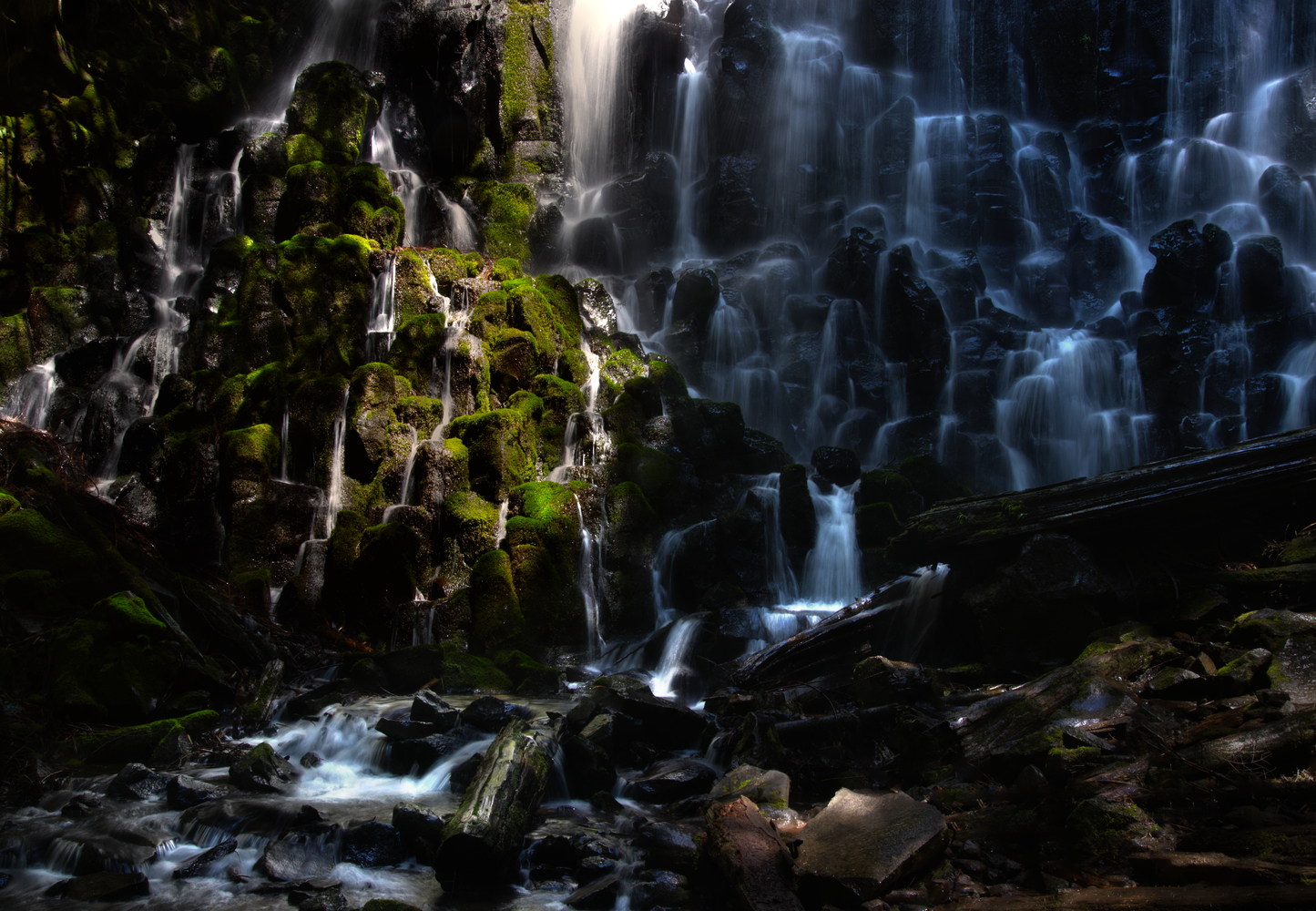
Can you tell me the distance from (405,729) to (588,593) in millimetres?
4914

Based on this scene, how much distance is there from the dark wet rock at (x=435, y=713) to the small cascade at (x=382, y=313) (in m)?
8.96

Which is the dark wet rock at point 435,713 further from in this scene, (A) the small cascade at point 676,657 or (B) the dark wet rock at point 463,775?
(A) the small cascade at point 676,657

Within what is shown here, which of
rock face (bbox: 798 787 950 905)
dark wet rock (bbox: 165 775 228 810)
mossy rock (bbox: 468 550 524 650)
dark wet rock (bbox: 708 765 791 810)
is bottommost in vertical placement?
dark wet rock (bbox: 708 765 791 810)

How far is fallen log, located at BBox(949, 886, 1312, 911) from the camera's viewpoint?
2.71 meters

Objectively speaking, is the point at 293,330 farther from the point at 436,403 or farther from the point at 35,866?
the point at 35,866

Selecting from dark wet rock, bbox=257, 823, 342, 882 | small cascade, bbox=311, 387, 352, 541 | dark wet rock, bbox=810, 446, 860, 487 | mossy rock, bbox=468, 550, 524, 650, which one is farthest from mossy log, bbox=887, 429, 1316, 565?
small cascade, bbox=311, 387, 352, 541

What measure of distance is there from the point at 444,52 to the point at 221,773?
2325cm

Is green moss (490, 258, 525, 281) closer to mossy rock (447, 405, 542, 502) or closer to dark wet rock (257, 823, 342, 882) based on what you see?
mossy rock (447, 405, 542, 502)

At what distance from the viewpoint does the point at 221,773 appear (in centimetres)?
602

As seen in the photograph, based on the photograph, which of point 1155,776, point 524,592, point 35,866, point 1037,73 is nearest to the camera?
point 1155,776

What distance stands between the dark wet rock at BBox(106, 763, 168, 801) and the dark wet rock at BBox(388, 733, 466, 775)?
5.56 feet

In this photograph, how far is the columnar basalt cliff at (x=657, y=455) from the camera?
179 inches

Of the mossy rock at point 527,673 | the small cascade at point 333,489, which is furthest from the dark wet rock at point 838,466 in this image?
the small cascade at point 333,489

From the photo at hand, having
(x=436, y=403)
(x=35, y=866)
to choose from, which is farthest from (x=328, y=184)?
(x=35, y=866)
